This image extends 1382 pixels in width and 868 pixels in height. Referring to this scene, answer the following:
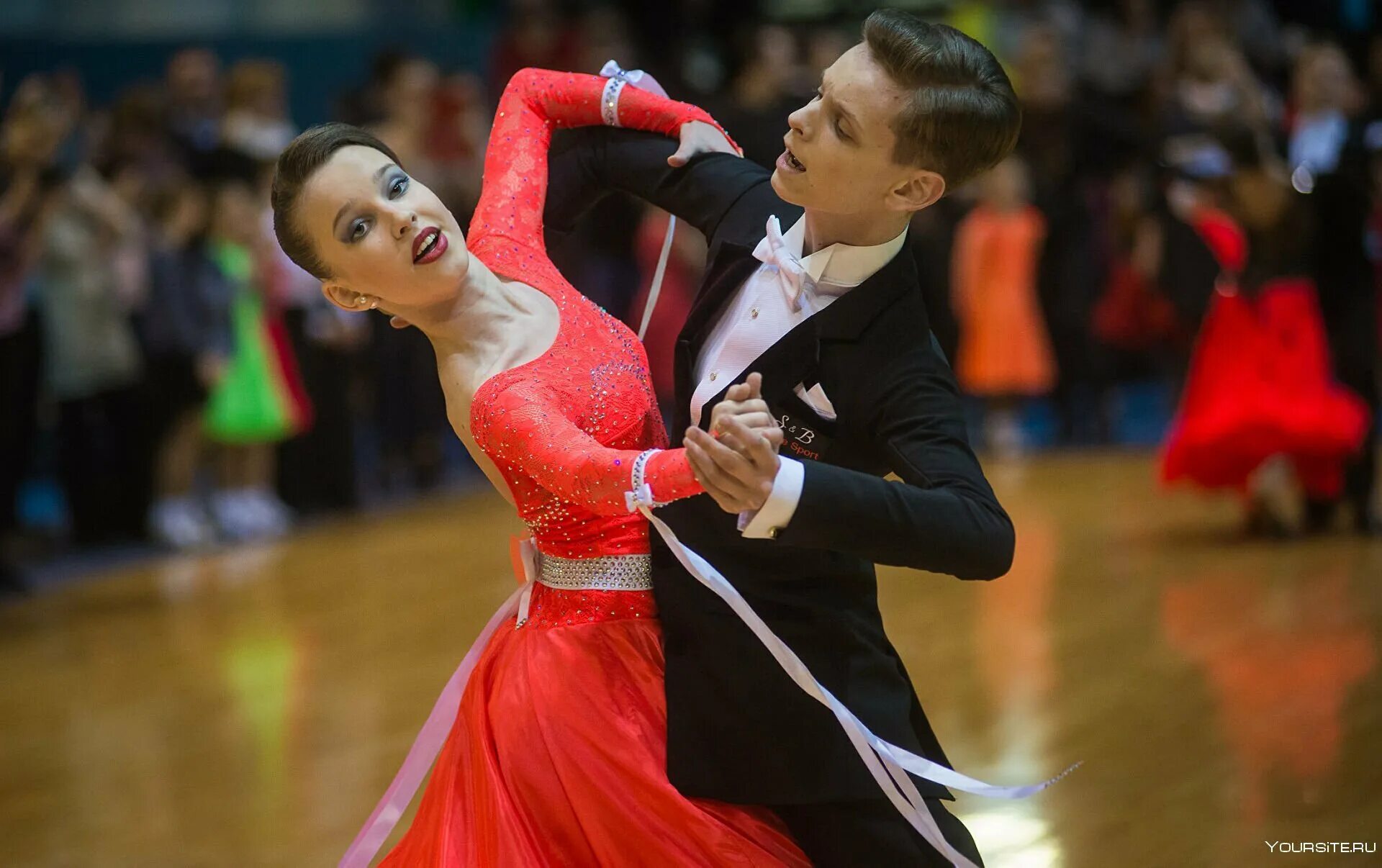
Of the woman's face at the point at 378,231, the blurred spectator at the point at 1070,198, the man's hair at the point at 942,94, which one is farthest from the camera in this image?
the blurred spectator at the point at 1070,198

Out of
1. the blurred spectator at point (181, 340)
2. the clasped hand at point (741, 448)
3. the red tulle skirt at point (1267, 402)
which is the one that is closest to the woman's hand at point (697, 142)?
the clasped hand at point (741, 448)

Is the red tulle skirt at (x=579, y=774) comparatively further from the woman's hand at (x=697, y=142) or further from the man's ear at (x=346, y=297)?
the woman's hand at (x=697, y=142)

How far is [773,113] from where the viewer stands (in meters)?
7.24

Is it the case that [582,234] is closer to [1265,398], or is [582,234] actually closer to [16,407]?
[16,407]

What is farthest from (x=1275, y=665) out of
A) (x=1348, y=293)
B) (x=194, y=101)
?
(x=194, y=101)

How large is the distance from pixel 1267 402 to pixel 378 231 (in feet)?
14.8

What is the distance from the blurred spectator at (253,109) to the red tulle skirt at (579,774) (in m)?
5.47

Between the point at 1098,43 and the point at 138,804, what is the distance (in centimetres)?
744

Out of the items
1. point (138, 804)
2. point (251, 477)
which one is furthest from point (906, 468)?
point (251, 477)

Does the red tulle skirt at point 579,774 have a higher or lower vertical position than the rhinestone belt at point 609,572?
lower

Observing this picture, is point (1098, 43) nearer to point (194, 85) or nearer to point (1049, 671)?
point (194, 85)

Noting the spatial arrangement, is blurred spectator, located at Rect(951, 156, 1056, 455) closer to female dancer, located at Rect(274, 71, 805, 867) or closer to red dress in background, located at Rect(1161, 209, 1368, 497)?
red dress in background, located at Rect(1161, 209, 1368, 497)

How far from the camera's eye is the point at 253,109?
711 centimetres

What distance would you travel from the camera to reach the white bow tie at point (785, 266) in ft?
6.18
